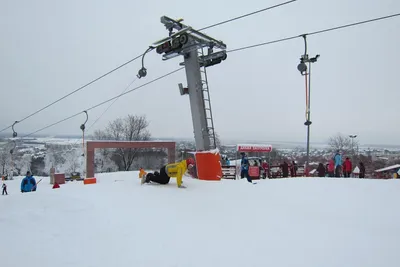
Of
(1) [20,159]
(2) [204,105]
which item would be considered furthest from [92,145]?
(1) [20,159]

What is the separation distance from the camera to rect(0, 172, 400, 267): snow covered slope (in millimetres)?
4105

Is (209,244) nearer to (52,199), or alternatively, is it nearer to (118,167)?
(52,199)

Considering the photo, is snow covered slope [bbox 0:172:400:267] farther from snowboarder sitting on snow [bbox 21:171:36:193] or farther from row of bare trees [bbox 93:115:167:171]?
row of bare trees [bbox 93:115:167:171]

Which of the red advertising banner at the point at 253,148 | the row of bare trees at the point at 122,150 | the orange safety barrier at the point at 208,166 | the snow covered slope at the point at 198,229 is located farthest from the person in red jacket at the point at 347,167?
the row of bare trees at the point at 122,150

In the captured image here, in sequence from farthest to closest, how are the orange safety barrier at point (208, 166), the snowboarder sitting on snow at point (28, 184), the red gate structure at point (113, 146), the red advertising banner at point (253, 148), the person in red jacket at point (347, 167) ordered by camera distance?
the red advertising banner at point (253, 148) → the red gate structure at point (113, 146) → the person in red jacket at point (347, 167) → the snowboarder sitting on snow at point (28, 184) → the orange safety barrier at point (208, 166)

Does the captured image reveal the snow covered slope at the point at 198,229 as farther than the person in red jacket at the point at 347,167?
No

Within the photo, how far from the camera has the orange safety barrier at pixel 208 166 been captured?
1062 cm

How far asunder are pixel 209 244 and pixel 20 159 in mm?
95153

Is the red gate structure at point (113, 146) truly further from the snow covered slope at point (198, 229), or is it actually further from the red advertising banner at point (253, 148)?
the snow covered slope at point (198, 229)

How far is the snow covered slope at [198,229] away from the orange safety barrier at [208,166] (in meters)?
2.69

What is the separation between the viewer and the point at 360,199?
294 inches

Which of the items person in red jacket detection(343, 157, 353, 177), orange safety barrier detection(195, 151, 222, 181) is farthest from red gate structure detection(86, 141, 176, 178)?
person in red jacket detection(343, 157, 353, 177)

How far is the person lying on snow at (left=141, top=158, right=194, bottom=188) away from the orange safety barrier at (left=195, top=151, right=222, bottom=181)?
5.15ft

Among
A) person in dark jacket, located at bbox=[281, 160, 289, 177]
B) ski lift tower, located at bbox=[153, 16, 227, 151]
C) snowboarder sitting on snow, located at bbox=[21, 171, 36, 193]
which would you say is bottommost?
person in dark jacket, located at bbox=[281, 160, 289, 177]
